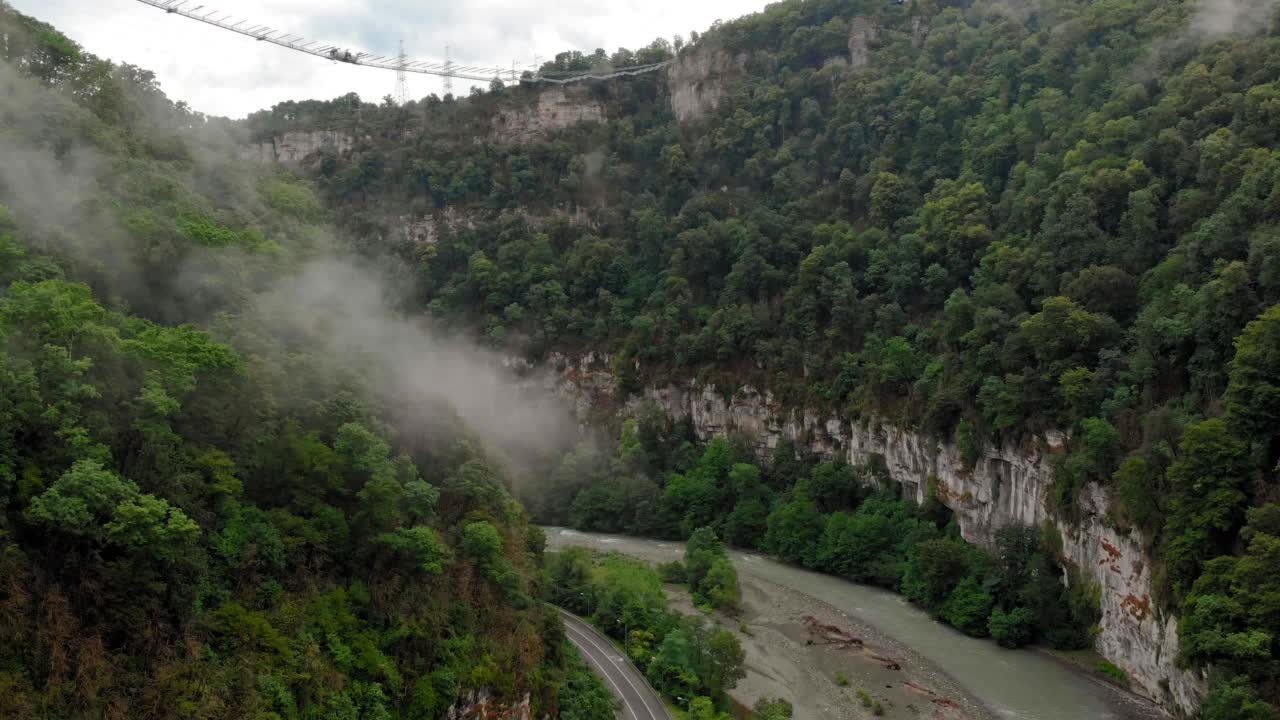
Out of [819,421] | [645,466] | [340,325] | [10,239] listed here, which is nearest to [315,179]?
[645,466]

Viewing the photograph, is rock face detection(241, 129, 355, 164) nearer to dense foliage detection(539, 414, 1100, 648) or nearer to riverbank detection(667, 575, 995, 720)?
dense foliage detection(539, 414, 1100, 648)

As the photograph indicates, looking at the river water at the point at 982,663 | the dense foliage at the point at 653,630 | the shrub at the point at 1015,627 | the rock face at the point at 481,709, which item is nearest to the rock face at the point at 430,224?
the dense foliage at the point at 653,630

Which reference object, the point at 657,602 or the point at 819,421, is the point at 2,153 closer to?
the point at 657,602

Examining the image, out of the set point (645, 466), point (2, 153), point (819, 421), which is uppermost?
point (2, 153)

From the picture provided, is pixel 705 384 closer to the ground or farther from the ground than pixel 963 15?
closer to the ground

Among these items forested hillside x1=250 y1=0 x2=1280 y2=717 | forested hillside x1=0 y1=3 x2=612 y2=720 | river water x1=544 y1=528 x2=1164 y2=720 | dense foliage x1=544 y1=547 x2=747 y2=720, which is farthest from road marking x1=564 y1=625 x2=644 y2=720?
forested hillside x1=250 y1=0 x2=1280 y2=717

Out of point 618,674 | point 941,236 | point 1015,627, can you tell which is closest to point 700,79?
point 941,236

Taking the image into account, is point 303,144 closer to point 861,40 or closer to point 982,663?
point 861,40
